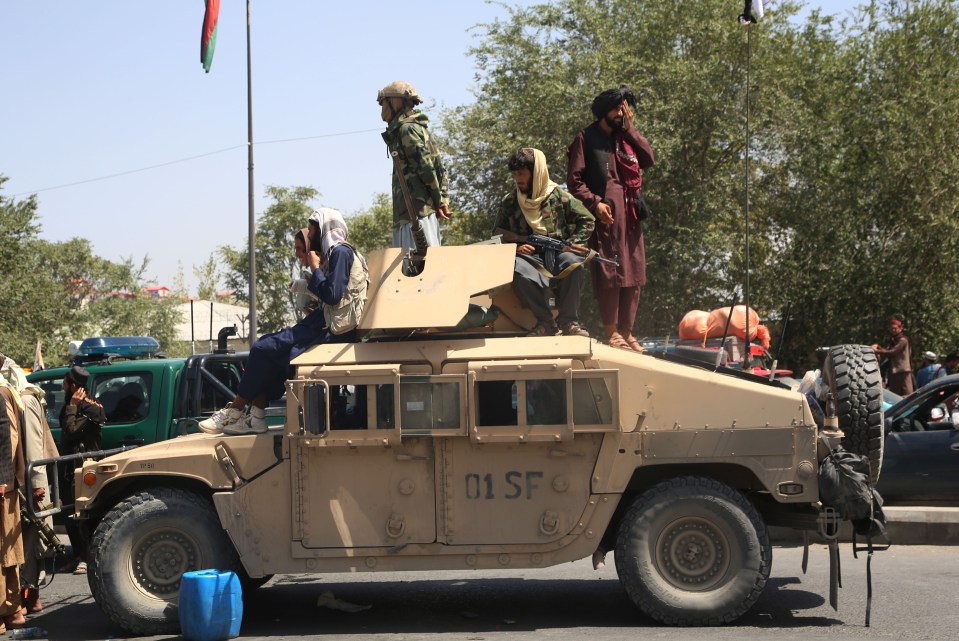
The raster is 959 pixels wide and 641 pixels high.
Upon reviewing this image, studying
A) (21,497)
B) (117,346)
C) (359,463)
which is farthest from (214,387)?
(359,463)

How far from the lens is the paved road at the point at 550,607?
7.23m

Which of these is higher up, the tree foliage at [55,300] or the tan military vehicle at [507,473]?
the tree foliage at [55,300]

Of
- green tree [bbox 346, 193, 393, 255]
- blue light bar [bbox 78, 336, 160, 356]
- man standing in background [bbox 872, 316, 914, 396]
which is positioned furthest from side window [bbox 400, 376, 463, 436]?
green tree [bbox 346, 193, 393, 255]

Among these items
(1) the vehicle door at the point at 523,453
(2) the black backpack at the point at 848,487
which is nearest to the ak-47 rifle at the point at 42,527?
(1) the vehicle door at the point at 523,453

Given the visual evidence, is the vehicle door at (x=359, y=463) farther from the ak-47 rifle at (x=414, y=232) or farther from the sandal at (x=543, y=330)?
the sandal at (x=543, y=330)

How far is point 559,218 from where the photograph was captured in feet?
28.2

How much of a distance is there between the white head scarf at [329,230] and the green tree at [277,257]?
27447mm

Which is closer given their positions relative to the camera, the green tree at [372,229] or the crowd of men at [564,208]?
the crowd of men at [564,208]

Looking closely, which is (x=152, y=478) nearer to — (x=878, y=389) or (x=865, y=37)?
(x=878, y=389)

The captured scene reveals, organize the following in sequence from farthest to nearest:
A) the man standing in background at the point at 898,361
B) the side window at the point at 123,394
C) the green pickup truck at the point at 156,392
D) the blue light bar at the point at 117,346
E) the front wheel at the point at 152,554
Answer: the man standing in background at the point at 898,361 → the blue light bar at the point at 117,346 → the side window at the point at 123,394 → the green pickup truck at the point at 156,392 → the front wheel at the point at 152,554

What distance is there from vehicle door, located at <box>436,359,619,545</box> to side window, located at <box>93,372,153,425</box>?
5.39 m

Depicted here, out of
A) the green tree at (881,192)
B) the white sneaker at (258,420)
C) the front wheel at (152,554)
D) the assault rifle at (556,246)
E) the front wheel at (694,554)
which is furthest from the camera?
the green tree at (881,192)

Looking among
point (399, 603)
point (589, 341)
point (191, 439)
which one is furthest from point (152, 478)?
point (589, 341)

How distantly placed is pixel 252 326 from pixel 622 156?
15680 mm
